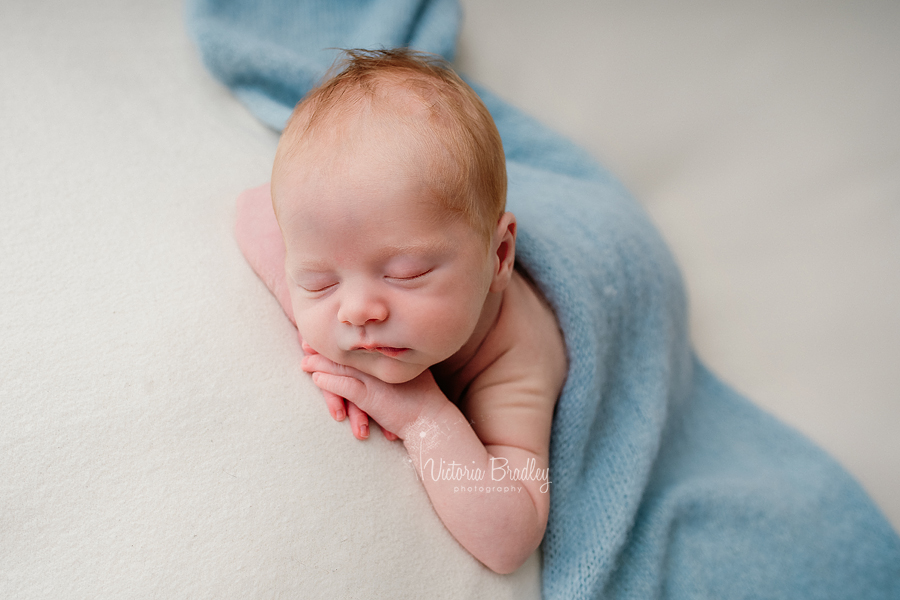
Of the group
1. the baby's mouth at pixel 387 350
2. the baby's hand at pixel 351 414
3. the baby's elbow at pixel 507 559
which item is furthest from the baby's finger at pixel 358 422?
the baby's elbow at pixel 507 559

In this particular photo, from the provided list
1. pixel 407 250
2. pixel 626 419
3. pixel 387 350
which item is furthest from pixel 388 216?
pixel 626 419

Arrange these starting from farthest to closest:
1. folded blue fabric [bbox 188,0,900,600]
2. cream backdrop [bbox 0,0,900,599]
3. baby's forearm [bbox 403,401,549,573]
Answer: folded blue fabric [bbox 188,0,900,600] < baby's forearm [bbox 403,401,549,573] < cream backdrop [bbox 0,0,900,599]

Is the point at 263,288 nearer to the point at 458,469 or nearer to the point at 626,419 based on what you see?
the point at 458,469

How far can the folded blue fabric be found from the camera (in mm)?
905

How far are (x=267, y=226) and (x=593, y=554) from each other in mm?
635

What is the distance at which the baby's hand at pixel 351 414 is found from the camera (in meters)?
0.77

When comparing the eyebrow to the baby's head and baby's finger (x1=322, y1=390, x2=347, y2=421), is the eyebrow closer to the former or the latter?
the baby's head

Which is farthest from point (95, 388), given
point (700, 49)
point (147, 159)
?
point (700, 49)

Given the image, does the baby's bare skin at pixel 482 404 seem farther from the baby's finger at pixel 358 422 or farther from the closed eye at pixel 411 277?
the closed eye at pixel 411 277

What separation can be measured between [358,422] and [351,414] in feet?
0.06

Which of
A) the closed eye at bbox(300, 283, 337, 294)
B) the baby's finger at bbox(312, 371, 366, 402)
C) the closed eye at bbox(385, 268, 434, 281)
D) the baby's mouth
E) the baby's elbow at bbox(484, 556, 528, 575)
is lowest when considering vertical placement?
the baby's elbow at bbox(484, 556, 528, 575)

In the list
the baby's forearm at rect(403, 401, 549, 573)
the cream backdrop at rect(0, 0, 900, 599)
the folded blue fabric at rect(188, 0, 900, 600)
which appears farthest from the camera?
the folded blue fabric at rect(188, 0, 900, 600)

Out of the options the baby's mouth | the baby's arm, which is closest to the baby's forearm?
the baby's arm

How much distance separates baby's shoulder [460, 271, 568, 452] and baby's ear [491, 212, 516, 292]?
101 millimetres
